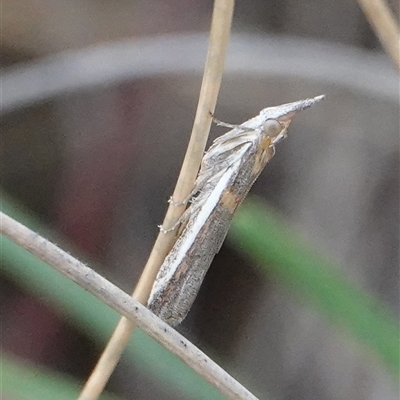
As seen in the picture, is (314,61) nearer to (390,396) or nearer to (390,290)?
(390,290)

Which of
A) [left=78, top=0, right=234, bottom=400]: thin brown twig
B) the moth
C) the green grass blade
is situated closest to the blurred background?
the green grass blade

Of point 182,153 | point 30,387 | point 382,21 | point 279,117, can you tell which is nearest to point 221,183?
point 279,117

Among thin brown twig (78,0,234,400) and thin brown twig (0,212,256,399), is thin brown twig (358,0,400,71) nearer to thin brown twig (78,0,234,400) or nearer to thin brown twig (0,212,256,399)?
thin brown twig (78,0,234,400)

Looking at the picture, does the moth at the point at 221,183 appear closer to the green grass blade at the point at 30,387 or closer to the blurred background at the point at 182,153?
the green grass blade at the point at 30,387

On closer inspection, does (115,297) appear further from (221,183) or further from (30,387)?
(30,387)

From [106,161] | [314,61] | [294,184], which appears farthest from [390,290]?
[106,161]

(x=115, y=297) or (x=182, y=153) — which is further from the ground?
(x=182, y=153)
